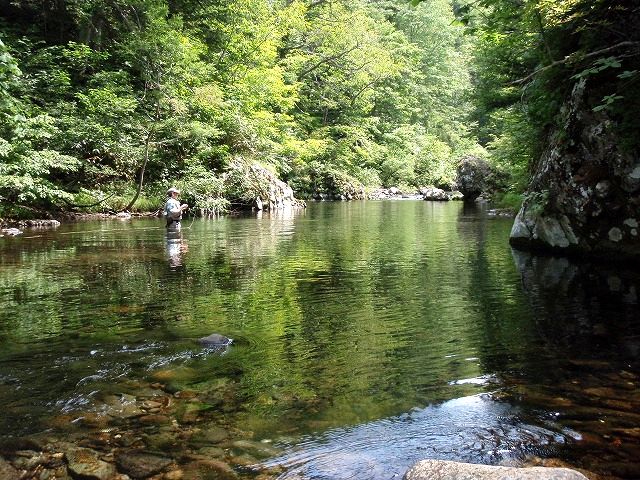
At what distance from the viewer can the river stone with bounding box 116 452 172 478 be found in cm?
289

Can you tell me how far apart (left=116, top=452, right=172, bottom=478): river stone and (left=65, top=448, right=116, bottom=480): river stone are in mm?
67

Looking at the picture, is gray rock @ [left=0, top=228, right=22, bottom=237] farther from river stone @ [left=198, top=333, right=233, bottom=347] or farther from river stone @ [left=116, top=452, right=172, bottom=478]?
river stone @ [left=116, top=452, right=172, bottom=478]

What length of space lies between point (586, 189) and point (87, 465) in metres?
8.49

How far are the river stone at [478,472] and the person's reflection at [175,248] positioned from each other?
24.3ft

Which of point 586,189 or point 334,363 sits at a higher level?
point 586,189

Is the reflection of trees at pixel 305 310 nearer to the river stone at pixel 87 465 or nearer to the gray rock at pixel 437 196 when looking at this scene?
the river stone at pixel 87 465

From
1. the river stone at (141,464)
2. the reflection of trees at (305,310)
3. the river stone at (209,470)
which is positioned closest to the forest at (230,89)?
the reflection of trees at (305,310)

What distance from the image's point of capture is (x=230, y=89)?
27.7 meters

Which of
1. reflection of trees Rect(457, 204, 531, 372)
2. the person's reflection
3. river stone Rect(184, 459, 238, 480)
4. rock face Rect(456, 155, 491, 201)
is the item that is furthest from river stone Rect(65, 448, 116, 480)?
rock face Rect(456, 155, 491, 201)

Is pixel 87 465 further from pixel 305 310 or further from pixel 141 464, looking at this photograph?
pixel 305 310

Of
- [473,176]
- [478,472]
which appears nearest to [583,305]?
[478,472]

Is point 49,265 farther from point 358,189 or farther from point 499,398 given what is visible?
point 358,189

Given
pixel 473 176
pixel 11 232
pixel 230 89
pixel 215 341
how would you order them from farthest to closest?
1. pixel 473 176
2. pixel 230 89
3. pixel 11 232
4. pixel 215 341

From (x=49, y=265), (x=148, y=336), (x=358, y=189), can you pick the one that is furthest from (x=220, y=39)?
(x=148, y=336)
